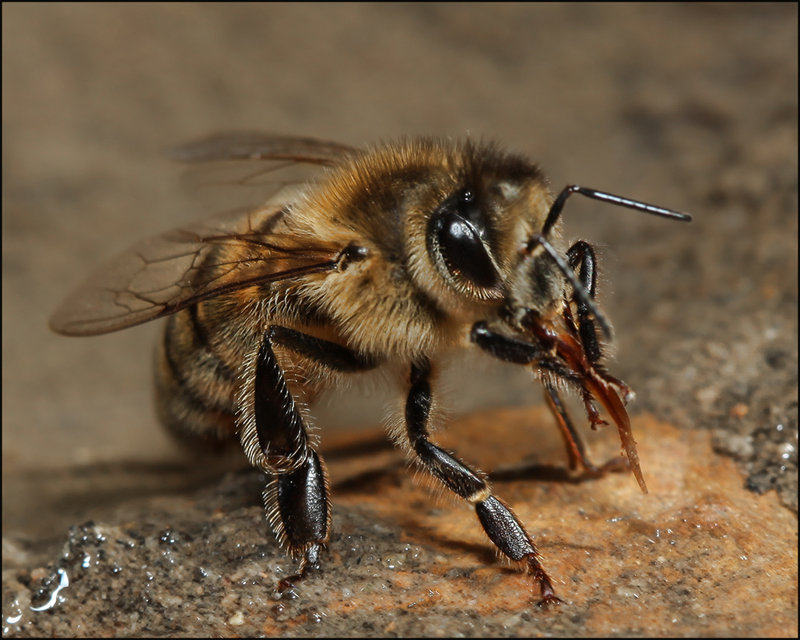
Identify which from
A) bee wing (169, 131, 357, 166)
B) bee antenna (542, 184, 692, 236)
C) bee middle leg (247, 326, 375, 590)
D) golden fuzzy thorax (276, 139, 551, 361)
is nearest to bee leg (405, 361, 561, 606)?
golden fuzzy thorax (276, 139, 551, 361)

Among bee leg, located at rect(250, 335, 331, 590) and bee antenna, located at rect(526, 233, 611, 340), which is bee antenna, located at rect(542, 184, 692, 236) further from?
bee leg, located at rect(250, 335, 331, 590)

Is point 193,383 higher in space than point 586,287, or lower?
lower

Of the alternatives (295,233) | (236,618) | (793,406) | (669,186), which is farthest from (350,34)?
(236,618)

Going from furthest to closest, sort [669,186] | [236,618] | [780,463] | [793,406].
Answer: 1. [669,186]
2. [793,406]
3. [780,463]
4. [236,618]

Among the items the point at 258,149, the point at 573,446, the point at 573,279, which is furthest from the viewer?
the point at 258,149

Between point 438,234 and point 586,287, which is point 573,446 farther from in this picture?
point 438,234

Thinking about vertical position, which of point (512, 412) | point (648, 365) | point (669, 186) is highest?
point (669, 186)

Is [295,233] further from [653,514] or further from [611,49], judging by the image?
[611,49]

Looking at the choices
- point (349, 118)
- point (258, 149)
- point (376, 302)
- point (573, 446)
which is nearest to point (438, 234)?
point (376, 302)
